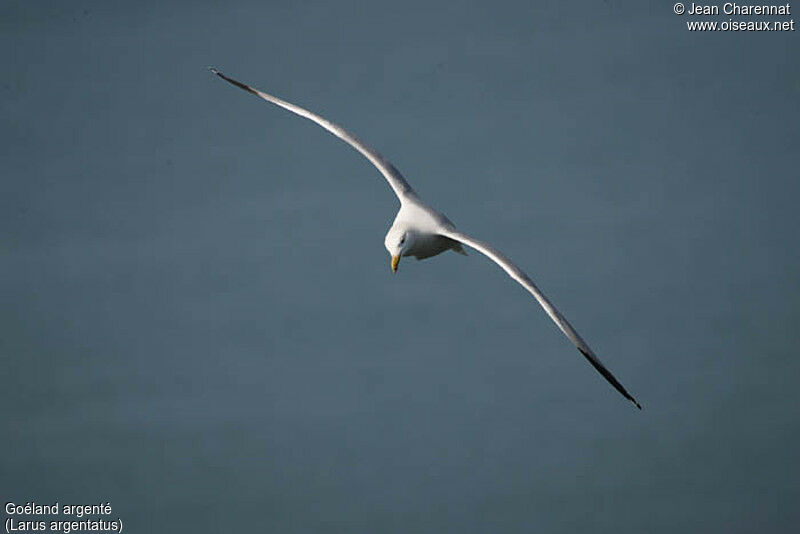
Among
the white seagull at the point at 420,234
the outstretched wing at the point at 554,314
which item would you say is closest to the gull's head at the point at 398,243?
the white seagull at the point at 420,234

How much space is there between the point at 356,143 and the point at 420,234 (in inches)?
111

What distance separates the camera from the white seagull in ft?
63.4

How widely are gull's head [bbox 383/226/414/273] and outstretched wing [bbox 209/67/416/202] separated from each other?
1225mm

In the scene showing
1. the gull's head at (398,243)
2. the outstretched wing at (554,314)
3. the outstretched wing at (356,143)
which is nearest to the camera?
the outstretched wing at (554,314)

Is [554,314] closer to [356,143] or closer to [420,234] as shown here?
[420,234]

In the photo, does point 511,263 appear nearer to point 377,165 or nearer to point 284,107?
point 377,165

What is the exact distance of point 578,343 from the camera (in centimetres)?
1944

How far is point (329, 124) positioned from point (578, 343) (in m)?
6.36

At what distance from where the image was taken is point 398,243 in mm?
20969

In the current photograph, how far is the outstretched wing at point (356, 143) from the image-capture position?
22500mm

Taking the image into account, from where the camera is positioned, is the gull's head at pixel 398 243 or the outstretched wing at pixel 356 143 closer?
the gull's head at pixel 398 243

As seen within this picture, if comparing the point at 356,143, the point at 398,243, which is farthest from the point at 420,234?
the point at 356,143

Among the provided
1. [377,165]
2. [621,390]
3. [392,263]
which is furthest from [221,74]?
[621,390]

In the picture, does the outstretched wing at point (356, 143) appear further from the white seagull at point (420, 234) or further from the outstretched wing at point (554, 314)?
the outstretched wing at point (554, 314)
